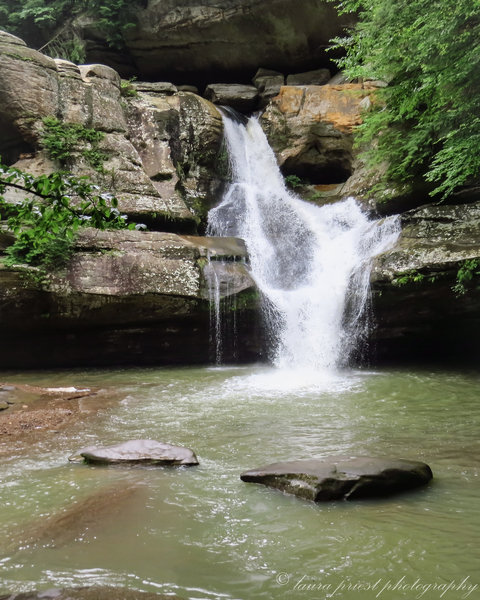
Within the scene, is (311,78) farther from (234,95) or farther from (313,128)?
(313,128)

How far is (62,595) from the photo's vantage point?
2.16 metres

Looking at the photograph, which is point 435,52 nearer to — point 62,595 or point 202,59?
point 62,595

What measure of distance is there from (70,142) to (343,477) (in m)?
11.8

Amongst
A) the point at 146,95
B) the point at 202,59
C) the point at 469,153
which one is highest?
the point at 202,59

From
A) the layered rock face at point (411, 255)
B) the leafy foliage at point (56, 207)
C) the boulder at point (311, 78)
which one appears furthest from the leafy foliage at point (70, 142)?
the leafy foliage at point (56, 207)

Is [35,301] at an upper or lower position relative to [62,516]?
upper

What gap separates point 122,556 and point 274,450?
2.46m

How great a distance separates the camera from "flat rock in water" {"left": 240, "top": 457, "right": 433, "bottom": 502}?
344 centimetres

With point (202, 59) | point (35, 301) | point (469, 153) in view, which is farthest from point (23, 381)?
point (202, 59)

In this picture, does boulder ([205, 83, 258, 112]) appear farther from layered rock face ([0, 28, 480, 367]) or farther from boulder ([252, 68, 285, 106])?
layered rock face ([0, 28, 480, 367])

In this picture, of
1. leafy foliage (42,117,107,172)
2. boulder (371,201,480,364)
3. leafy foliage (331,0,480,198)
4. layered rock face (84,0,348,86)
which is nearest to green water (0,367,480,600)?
boulder (371,201,480,364)

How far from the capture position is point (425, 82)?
29.7 ft

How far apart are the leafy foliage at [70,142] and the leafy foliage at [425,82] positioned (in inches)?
269

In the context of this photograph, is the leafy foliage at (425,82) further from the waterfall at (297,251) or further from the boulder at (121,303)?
the boulder at (121,303)
